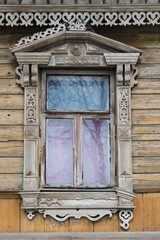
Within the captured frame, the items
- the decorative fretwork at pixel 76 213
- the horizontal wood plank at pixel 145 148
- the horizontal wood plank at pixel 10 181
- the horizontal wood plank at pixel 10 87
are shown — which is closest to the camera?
the decorative fretwork at pixel 76 213

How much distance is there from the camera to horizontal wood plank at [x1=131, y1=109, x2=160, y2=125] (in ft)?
17.9

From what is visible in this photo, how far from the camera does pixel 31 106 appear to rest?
5387 mm

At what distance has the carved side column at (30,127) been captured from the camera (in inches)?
207

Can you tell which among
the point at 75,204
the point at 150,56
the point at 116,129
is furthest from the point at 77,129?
the point at 150,56

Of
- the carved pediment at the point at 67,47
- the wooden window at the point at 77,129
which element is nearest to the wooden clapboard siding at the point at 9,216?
the wooden window at the point at 77,129

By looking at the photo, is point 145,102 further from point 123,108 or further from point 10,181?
point 10,181

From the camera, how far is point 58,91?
557 centimetres

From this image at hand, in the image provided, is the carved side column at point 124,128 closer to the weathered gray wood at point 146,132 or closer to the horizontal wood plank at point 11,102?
the weathered gray wood at point 146,132

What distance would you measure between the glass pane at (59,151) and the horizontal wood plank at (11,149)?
0.31 metres

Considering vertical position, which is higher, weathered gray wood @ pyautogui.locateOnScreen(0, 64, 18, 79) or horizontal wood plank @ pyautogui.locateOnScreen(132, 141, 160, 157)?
weathered gray wood @ pyautogui.locateOnScreen(0, 64, 18, 79)

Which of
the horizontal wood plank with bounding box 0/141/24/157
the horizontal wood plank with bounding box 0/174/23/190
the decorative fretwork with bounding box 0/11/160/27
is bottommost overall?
the horizontal wood plank with bounding box 0/174/23/190

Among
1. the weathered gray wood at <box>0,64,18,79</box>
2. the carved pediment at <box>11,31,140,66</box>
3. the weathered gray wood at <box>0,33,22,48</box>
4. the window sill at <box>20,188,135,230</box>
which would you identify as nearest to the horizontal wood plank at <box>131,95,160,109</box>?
the carved pediment at <box>11,31,140,66</box>

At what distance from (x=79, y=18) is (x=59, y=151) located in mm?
1495

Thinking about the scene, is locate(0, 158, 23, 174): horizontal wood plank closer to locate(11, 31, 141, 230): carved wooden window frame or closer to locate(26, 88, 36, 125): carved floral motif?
locate(11, 31, 141, 230): carved wooden window frame
